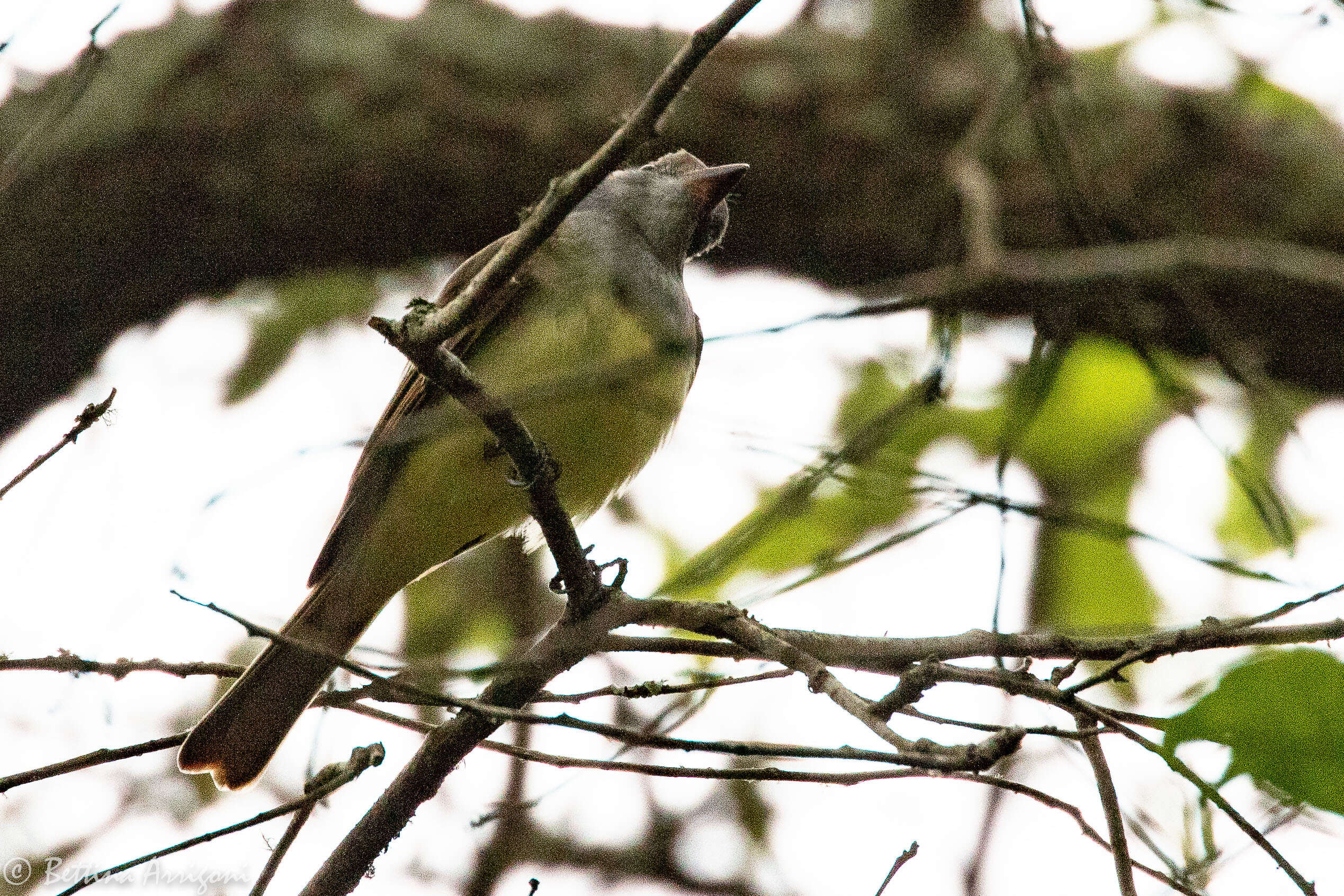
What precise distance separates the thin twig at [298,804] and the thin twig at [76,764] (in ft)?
0.57

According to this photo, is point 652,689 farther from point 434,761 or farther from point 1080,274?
point 1080,274

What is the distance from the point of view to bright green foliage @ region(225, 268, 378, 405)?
→ 21.6 feet

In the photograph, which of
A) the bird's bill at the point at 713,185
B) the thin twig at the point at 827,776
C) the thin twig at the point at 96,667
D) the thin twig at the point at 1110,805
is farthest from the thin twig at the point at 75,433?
the bird's bill at the point at 713,185

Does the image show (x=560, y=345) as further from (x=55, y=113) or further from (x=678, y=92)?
(x=678, y=92)

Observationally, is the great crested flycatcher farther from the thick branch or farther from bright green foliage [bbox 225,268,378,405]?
bright green foliage [bbox 225,268,378,405]

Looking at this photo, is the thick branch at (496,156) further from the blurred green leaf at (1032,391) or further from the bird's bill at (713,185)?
the blurred green leaf at (1032,391)

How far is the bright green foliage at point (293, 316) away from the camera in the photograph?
6.57 meters

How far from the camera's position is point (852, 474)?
350 cm

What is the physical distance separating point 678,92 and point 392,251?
4224 mm

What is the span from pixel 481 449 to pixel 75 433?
156 centimetres

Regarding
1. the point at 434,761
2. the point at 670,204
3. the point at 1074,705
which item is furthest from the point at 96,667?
the point at 670,204

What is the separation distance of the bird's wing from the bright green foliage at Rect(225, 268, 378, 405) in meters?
2.34

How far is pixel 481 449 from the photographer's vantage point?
4.03 metres

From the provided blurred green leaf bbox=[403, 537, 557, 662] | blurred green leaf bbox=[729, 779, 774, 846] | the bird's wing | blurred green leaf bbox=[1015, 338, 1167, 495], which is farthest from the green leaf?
the bird's wing
